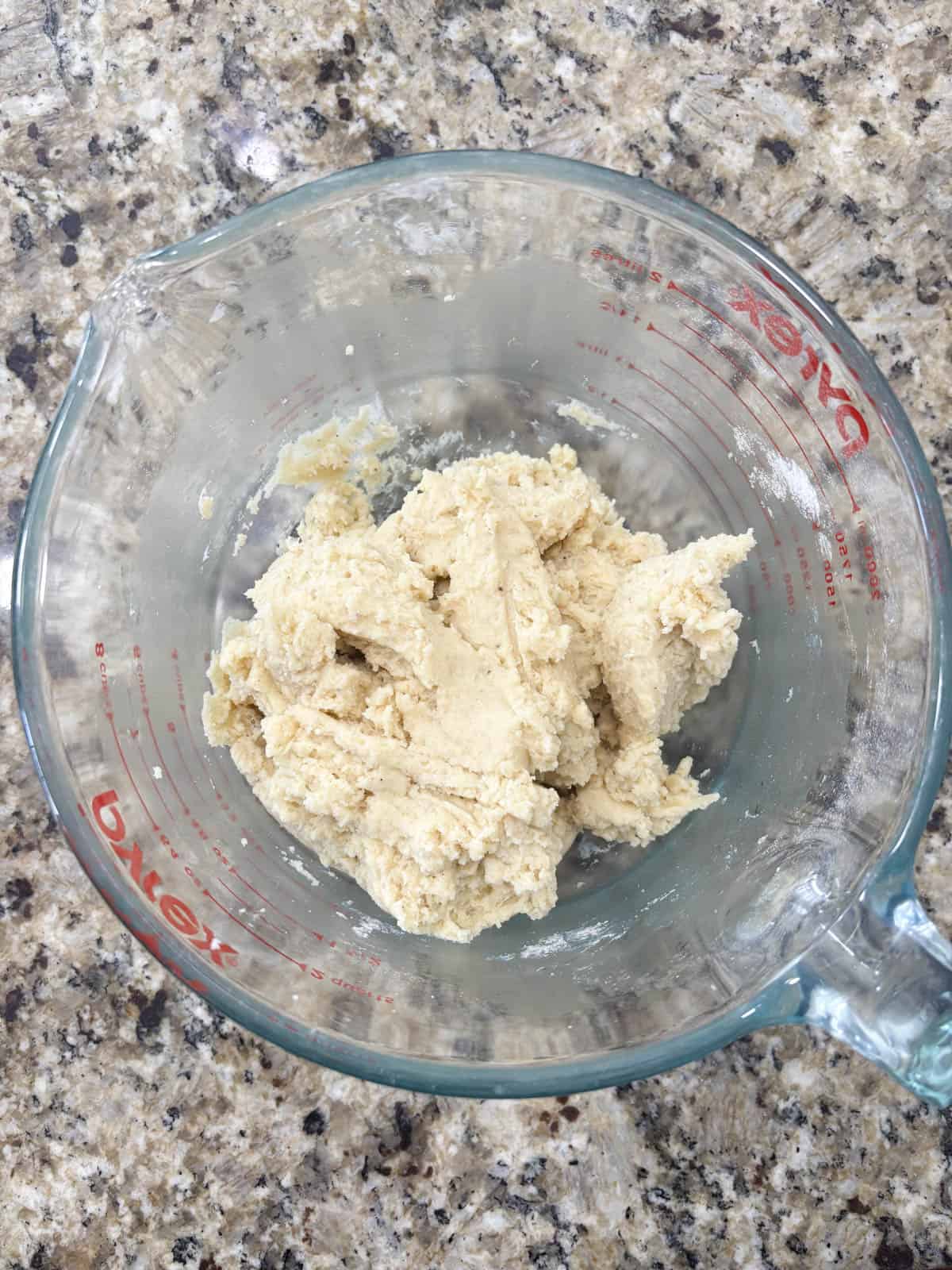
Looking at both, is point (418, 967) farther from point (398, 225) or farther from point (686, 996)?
point (398, 225)

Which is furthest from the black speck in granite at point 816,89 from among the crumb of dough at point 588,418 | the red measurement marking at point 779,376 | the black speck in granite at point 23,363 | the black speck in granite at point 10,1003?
the black speck in granite at point 10,1003

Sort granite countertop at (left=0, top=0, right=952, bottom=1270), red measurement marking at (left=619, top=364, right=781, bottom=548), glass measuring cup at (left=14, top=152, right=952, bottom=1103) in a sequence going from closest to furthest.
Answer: glass measuring cup at (left=14, top=152, right=952, bottom=1103) → red measurement marking at (left=619, top=364, right=781, bottom=548) → granite countertop at (left=0, top=0, right=952, bottom=1270)

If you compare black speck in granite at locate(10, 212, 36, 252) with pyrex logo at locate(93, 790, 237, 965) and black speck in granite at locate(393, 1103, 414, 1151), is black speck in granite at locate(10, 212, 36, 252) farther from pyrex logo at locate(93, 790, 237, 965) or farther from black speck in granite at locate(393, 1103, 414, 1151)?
black speck in granite at locate(393, 1103, 414, 1151)

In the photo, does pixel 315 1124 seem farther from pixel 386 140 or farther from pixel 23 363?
pixel 386 140

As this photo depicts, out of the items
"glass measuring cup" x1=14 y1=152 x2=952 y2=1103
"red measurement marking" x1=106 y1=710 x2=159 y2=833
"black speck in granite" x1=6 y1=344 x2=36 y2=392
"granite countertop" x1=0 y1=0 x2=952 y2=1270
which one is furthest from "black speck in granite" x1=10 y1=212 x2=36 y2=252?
"red measurement marking" x1=106 y1=710 x2=159 y2=833

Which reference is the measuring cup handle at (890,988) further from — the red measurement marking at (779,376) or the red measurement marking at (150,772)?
the red measurement marking at (150,772)

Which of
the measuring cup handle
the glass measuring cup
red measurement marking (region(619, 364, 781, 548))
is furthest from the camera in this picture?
red measurement marking (region(619, 364, 781, 548))
